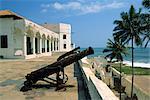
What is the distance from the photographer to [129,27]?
129 feet

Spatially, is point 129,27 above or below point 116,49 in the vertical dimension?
above

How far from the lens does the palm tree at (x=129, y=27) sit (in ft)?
125

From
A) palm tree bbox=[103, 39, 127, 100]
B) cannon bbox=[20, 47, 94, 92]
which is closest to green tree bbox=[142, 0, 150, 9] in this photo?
palm tree bbox=[103, 39, 127, 100]

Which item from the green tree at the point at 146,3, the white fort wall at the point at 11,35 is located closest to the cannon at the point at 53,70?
the white fort wall at the point at 11,35

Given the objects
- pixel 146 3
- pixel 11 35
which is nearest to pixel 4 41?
pixel 11 35

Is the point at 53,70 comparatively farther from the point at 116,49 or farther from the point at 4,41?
the point at 116,49

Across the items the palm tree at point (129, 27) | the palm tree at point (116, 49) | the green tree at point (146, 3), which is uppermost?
the green tree at point (146, 3)

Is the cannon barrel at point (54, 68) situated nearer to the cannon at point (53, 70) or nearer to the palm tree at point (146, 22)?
the cannon at point (53, 70)

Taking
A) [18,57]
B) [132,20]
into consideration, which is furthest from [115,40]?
[18,57]

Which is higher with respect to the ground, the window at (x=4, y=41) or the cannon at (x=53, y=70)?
the window at (x=4, y=41)

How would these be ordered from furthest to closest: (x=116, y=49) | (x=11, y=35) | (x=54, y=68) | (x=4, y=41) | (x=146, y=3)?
(x=116, y=49) < (x=146, y=3) < (x=4, y=41) < (x=11, y=35) < (x=54, y=68)

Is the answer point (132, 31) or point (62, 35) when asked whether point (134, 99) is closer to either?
point (132, 31)

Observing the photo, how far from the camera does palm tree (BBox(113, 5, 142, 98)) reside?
38.2m

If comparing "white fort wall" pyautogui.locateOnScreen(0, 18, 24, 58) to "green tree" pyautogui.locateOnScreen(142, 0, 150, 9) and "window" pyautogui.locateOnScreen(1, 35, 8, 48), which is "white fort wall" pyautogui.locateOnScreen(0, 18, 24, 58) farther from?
"green tree" pyautogui.locateOnScreen(142, 0, 150, 9)
